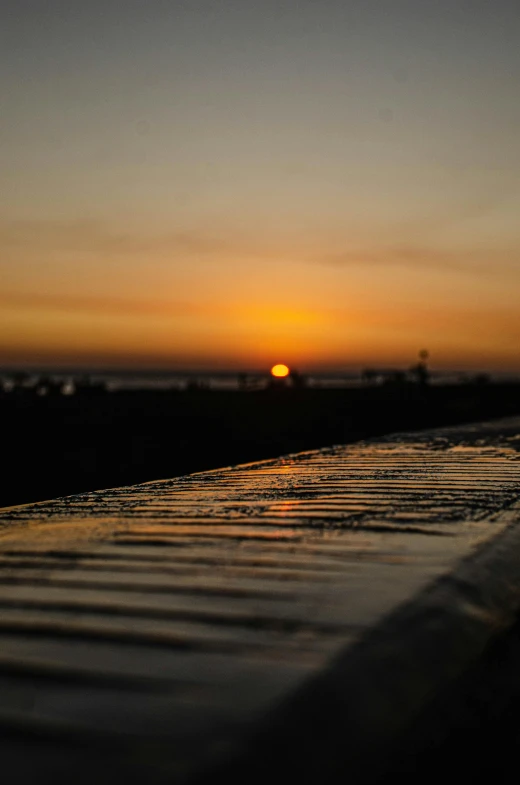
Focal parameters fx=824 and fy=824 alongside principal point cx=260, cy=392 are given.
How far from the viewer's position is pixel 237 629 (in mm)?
3633

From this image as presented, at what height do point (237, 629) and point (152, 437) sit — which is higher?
point (237, 629)

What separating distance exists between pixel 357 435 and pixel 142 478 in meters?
9.72

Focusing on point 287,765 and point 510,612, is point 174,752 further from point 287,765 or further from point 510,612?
point 510,612

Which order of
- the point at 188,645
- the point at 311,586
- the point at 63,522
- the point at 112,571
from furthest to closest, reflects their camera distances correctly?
the point at 63,522 → the point at 112,571 → the point at 311,586 → the point at 188,645

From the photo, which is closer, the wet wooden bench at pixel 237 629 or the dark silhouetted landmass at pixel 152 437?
the wet wooden bench at pixel 237 629

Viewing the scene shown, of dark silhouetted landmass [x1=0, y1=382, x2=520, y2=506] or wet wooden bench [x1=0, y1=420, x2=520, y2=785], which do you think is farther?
dark silhouetted landmass [x1=0, y1=382, x2=520, y2=506]

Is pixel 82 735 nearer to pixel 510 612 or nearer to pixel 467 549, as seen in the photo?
pixel 510 612

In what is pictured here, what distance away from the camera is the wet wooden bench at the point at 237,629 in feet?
8.88

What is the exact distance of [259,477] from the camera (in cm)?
954

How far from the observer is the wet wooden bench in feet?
8.88

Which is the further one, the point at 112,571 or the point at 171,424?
the point at 171,424

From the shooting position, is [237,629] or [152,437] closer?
[237,629]

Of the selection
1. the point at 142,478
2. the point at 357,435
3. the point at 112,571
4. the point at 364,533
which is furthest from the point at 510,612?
the point at 357,435

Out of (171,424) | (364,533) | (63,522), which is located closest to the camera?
(364,533)
